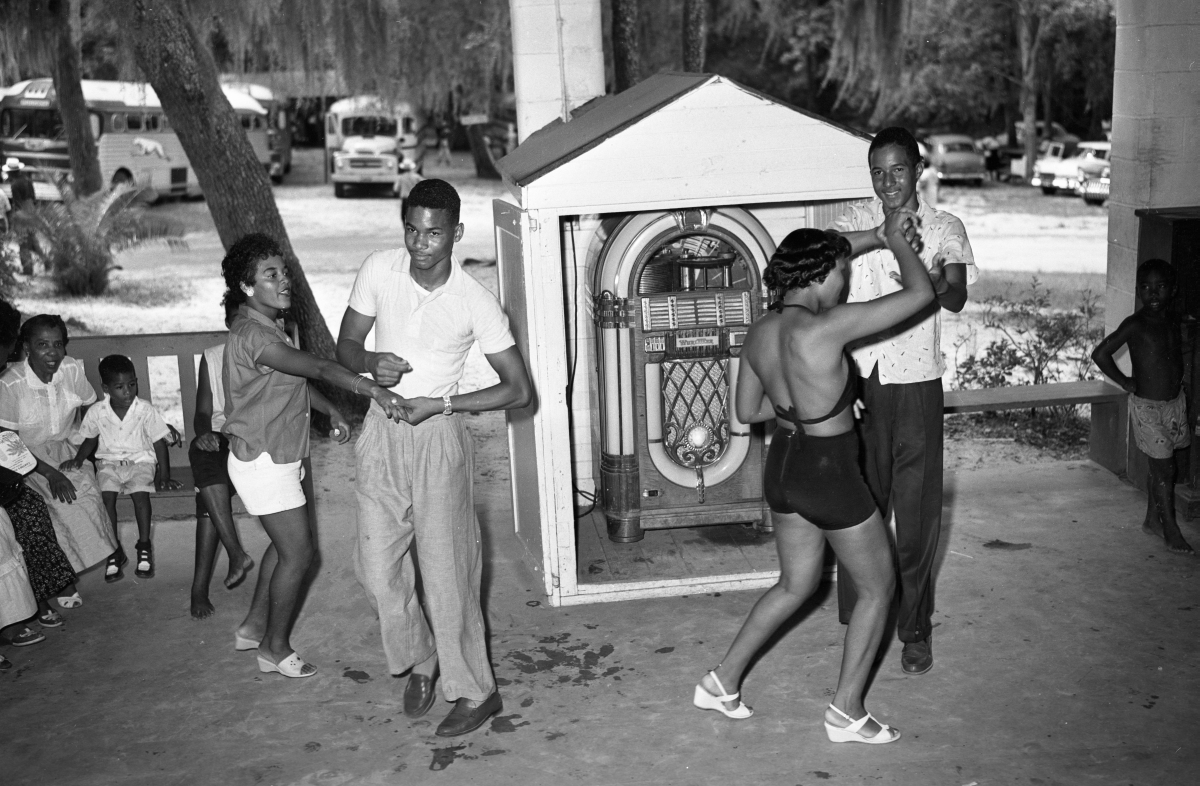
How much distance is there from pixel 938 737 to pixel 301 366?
243cm

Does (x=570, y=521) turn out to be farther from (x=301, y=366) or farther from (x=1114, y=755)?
(x=1114, y=755)

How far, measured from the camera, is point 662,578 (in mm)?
5480

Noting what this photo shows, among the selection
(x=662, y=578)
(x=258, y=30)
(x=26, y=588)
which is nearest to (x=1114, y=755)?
(x=662, y=578)

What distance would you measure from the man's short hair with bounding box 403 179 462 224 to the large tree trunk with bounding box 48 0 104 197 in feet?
44.3

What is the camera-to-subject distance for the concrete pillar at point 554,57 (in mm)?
6258

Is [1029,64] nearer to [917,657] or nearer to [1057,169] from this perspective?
[1057,169]

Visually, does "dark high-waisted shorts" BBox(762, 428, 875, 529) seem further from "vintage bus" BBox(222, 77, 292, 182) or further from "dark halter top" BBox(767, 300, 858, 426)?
"vintage bus" BBox(222, 77, 292, 182)

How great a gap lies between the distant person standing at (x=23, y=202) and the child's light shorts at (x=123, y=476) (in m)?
9.29

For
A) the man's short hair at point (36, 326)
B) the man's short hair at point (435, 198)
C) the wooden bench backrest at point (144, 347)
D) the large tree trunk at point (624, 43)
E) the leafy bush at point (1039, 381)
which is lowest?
the leafy bush at point (1039, 381)

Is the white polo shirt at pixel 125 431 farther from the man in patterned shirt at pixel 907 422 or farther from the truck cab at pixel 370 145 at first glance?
the truck cab at pixel 370 145

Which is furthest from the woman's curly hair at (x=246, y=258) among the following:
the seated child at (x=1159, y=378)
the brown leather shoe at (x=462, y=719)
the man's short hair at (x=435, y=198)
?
the seated child at (x=1159, y=378)

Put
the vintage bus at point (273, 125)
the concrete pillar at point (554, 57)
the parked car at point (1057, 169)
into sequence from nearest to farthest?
the concrete pillar at point (554, 57), the parked car at point (1057, 169), the vintage bus at point (273, 125)

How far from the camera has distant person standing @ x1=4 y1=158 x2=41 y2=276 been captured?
14.4m

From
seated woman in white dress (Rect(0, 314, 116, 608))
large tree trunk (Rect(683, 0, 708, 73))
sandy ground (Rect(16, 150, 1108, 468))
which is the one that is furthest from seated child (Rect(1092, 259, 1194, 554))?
large tree trunk (Rect(683, 0, 708, 73))
